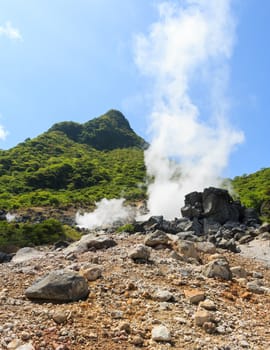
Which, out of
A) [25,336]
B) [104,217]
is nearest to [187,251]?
[25,336]

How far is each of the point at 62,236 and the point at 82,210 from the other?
35101 mm

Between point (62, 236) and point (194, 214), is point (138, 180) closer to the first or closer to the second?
point (194, 214)

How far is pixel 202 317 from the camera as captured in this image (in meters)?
8.23

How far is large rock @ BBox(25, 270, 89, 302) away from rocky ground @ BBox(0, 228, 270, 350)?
0.17m

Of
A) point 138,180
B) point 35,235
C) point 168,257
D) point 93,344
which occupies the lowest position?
point 93,344

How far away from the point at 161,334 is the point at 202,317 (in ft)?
4.11

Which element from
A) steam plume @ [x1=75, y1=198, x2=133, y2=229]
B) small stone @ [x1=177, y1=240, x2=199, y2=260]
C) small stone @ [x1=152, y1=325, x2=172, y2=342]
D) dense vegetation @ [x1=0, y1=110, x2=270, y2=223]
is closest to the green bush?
small stone @ [x1=177, y1=240, x2=199, y2=260]

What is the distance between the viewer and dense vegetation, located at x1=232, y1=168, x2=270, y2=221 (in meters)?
46.4

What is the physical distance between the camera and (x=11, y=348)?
6.31 meters

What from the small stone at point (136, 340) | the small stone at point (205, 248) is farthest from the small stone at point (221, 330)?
the small stone at point (205, 248)

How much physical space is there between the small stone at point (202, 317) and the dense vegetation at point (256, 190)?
115ft

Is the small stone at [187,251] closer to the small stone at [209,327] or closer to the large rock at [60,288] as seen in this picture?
the large rock at [60,288]

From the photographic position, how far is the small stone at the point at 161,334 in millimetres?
7273

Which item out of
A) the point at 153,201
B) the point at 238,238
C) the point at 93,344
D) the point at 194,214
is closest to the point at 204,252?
the point at 93,344
